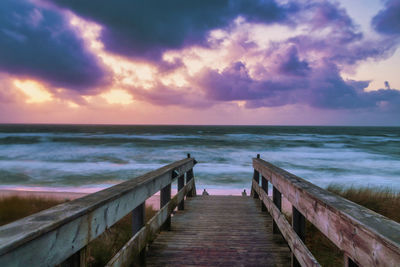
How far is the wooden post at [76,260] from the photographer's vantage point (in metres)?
1.50

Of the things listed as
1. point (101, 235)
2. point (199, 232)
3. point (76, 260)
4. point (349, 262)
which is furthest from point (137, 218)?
point (101, 235)

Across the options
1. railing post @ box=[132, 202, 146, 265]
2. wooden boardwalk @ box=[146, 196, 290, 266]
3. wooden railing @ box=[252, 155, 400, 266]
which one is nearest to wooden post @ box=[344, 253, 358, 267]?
wooden railing @ box=[252, 155, 400, 266]

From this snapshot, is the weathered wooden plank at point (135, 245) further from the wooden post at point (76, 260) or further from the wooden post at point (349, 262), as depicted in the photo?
the wooden post at point (349, 262)

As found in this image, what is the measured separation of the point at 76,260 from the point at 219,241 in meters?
2.35

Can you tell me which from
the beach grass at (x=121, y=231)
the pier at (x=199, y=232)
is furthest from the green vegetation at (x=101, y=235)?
the pier at (x=199, y=232)

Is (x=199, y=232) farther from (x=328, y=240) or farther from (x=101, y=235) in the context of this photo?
(x=328, y=240)

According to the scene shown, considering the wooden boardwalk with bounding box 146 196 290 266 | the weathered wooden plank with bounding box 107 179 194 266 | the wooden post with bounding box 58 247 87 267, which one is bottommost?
the wooden boardwalk with bounding box 146 196 290 266

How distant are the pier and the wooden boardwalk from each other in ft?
0.04

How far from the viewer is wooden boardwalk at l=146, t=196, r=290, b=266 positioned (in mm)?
2936

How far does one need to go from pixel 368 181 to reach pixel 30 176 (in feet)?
70.8

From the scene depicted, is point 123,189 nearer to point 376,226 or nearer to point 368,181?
point 376,226

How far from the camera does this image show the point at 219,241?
137 inches

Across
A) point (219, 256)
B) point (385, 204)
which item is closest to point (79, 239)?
point (219, 256)

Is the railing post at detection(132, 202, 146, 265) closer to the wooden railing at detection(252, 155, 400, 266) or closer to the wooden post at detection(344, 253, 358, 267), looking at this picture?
the wooden railing at detection(252, 155, 400, 266)
